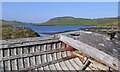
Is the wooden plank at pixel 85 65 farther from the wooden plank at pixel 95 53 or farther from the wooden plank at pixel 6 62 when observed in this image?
the wooden plank at pixel 6 62

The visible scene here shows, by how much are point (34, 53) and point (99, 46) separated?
3160mm

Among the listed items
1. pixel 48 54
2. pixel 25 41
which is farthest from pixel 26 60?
pixel 48 54

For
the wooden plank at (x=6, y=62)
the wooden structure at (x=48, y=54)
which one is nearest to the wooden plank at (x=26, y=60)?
the wooden structure at (x=48, y=54)

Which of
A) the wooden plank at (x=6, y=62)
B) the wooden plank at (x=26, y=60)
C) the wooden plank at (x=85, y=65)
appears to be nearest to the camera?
the wooden plank at (x=85, y=65)

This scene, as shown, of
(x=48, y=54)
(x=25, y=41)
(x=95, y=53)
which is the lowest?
(x=48, y=54)

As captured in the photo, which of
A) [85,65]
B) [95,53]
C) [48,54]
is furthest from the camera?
[48,54]

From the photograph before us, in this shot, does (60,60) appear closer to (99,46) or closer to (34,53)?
(34,53)

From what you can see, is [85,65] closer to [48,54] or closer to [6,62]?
[48,54]

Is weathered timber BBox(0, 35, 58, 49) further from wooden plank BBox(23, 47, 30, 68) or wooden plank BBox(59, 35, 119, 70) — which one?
wooden plank BBox(59, 35, 119, 70)

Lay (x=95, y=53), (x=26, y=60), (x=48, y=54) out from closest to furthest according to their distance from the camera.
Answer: (x=95, y=53) < (x=26, y=60) < (x=48, y=54)

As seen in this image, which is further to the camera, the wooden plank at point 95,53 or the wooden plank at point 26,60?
the wooden plank at point 26,60

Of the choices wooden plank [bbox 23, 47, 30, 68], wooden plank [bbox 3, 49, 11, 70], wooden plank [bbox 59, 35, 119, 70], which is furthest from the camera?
wooden plank [bbox 23, 47, 30, 68]

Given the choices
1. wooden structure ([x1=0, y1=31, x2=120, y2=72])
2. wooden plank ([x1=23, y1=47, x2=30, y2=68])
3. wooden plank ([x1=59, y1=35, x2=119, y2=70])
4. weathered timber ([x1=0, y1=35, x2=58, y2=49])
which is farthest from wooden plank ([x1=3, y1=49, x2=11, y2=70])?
wooden plank ([x1=59, y1=35, x2=119, y2=70])

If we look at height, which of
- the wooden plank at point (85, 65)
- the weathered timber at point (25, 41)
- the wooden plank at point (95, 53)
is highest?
the wooden plank at point (95, 53)
